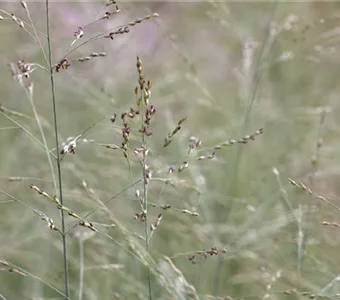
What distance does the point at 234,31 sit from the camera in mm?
1632

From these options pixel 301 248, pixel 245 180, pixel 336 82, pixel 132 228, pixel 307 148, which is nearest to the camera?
pixel 301 248

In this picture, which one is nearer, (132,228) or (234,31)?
(234,31)

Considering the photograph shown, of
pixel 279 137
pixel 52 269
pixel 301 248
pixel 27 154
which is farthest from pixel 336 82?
pixel 301 248

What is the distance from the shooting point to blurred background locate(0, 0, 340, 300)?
147 cm

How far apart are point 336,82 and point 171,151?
0.62 m

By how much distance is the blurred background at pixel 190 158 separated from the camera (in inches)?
57.9

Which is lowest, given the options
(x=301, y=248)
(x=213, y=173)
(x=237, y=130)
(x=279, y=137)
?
(x=301, y=248)

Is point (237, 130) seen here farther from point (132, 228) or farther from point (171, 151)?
point (171, 151)

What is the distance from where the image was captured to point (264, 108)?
2.12 metres

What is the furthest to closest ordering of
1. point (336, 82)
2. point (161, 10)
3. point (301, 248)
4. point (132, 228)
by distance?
point (161, 10) → point (336, 82) → point (132, 228) → point (301, 248)

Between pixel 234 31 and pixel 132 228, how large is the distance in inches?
20.0

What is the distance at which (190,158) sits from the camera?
159 centimetres

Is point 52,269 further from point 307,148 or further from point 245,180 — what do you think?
point 307,148

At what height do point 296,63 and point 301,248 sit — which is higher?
point 296,63
